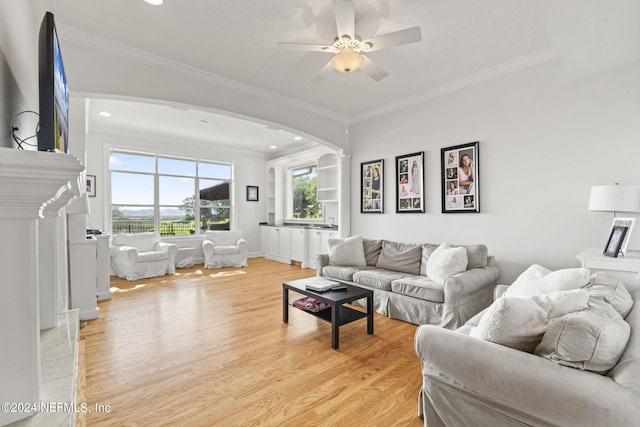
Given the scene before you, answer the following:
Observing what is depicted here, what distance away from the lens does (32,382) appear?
3.53 feet

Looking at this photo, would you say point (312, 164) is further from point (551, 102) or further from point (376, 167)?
point (551, 102)

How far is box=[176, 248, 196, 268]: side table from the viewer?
20.2 feet

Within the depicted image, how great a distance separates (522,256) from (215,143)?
6185 millimetres

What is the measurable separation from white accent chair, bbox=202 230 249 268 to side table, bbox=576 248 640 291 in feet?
18.1

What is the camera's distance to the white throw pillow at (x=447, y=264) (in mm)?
3021

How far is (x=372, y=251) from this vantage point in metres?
4.20

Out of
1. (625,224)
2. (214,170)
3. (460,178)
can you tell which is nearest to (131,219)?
(214,170)

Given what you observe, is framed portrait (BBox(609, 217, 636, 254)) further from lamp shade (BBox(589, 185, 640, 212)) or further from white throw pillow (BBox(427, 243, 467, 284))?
white throw pillow (BBox(427, 243, 467, 284))

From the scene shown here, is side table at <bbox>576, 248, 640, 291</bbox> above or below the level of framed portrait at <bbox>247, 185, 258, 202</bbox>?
below

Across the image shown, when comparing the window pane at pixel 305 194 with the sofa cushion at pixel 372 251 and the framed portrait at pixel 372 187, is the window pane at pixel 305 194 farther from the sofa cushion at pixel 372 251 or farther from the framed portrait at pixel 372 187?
the sofa cushion at pixel 372 251

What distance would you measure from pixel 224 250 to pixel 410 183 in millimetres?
4061

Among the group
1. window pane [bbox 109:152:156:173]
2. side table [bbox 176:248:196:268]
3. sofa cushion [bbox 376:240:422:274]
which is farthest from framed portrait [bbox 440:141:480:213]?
window pane [bbox 109:152:156:173]

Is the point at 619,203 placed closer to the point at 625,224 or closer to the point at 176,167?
the point at 625,224

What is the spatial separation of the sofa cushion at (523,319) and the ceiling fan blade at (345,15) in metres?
2.02
